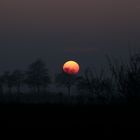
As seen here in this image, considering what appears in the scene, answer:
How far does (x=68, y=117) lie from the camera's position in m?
7.26

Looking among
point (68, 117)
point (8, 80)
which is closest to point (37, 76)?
point (8, 80)

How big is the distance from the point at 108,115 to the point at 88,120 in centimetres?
54

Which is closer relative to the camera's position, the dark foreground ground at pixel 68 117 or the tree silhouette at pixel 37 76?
the dark foreground ground at pixel 68 117

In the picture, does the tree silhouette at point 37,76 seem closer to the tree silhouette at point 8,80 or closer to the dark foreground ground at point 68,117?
the tree silhouette at point 8,80

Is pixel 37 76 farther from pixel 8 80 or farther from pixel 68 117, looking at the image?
pixel 68 117

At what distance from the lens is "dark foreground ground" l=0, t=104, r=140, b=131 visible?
6633 millimetres

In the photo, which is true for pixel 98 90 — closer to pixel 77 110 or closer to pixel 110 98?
pixel 110 98

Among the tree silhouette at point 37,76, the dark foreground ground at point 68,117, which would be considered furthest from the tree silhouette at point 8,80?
the dark foreground ground at point 68,117

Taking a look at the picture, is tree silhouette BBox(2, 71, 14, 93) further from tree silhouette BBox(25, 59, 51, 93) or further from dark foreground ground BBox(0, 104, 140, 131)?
dark foreground ground BBox(0, 104, 140, 131)

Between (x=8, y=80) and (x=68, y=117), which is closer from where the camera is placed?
(x=68, y=117)

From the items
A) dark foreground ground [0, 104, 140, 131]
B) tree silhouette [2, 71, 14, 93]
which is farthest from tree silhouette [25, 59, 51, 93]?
dark foreground ground [0, 104, 140, 131]

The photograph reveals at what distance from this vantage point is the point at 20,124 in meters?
6.62

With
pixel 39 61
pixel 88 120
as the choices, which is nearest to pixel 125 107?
pixel 88 120

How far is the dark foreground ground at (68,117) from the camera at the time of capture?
6633 millimetres
